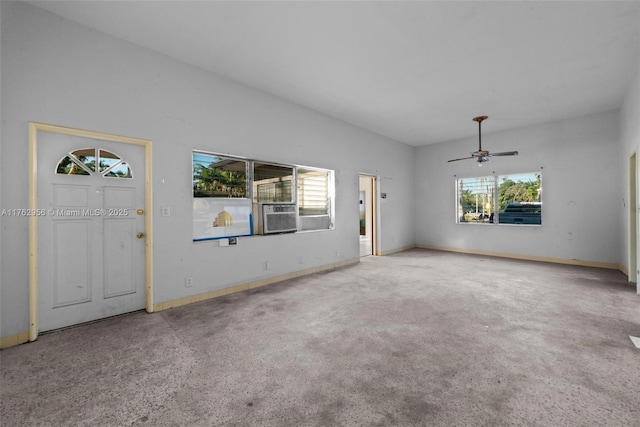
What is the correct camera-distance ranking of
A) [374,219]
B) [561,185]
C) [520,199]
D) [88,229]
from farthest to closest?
[374,219]
[520,199]
[561,185]
[88,229]

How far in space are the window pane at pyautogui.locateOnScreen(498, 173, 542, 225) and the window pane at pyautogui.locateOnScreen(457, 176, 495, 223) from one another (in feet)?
0.71

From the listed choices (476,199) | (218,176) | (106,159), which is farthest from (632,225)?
(106,159)

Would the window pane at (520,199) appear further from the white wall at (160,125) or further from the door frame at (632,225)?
the white wall at (160,125)

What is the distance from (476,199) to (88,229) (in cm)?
825

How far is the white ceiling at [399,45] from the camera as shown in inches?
105

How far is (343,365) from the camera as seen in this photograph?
2.15m

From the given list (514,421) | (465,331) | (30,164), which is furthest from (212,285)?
(514,421)

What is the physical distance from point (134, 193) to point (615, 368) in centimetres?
492

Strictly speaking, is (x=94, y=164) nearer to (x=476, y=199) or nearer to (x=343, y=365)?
(x=343, y=365)

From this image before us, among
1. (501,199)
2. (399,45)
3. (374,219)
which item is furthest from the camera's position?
(374,219)

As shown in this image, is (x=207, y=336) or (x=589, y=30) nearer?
(x=207, y=336)

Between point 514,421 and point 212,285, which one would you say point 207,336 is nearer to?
point 212,285

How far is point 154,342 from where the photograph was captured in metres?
2.57

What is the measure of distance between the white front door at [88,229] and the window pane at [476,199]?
7.67 meters
